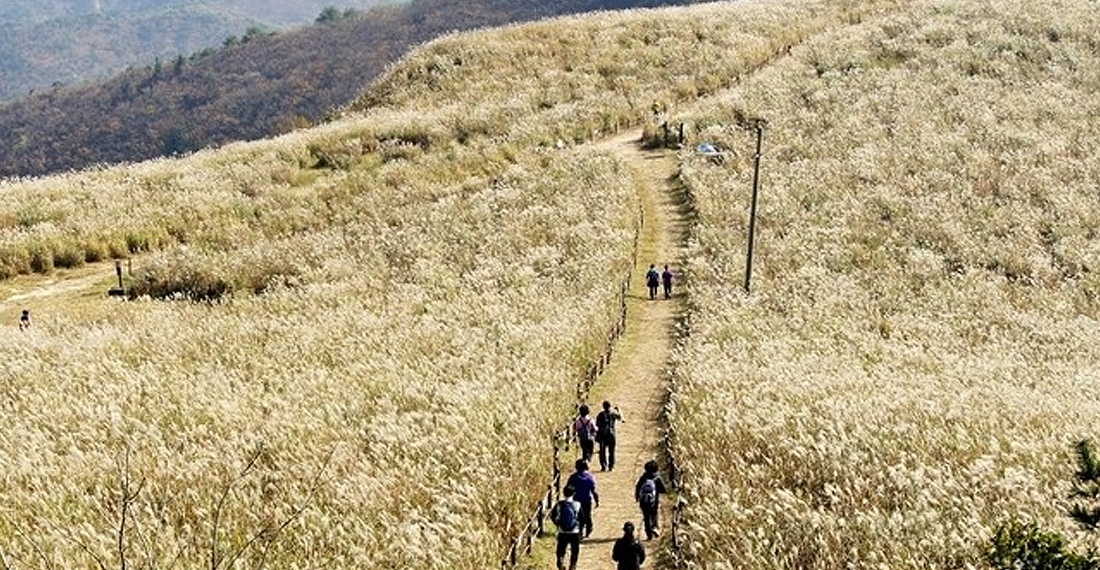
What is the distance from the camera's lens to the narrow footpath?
45.1 ft

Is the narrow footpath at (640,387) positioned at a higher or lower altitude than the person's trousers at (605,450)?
lower

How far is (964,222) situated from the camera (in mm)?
32656

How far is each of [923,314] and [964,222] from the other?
9824 millimetres

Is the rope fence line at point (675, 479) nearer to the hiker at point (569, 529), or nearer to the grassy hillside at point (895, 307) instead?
the grassy hillside at point (895, 307)

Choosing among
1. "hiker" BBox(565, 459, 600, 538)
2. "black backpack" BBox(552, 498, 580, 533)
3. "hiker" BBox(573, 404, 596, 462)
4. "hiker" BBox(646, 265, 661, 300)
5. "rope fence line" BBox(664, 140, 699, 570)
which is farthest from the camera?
"hiker" BBox(646, 265, 661, 300)

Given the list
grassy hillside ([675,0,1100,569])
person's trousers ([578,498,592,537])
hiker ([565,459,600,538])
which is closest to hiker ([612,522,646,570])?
grassy hillside ([675,0,1100,569])

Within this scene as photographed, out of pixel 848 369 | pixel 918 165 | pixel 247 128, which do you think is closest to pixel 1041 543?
pixel 848 369

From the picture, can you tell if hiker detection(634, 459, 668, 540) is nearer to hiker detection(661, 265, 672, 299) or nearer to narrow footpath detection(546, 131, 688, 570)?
narrow footpath detection(546, 131, 688, 570)

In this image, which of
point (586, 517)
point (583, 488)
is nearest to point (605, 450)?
point (586, 517)

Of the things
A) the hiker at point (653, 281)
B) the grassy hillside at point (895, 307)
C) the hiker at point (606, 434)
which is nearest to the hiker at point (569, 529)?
the grassy hillside at point (895, 307)

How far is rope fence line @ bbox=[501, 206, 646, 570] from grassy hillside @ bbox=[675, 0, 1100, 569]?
6.47ft

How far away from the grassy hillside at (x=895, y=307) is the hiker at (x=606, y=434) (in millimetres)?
1280

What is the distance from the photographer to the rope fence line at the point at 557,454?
12.2 m

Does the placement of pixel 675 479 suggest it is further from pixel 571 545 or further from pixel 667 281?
pixel 667 281
